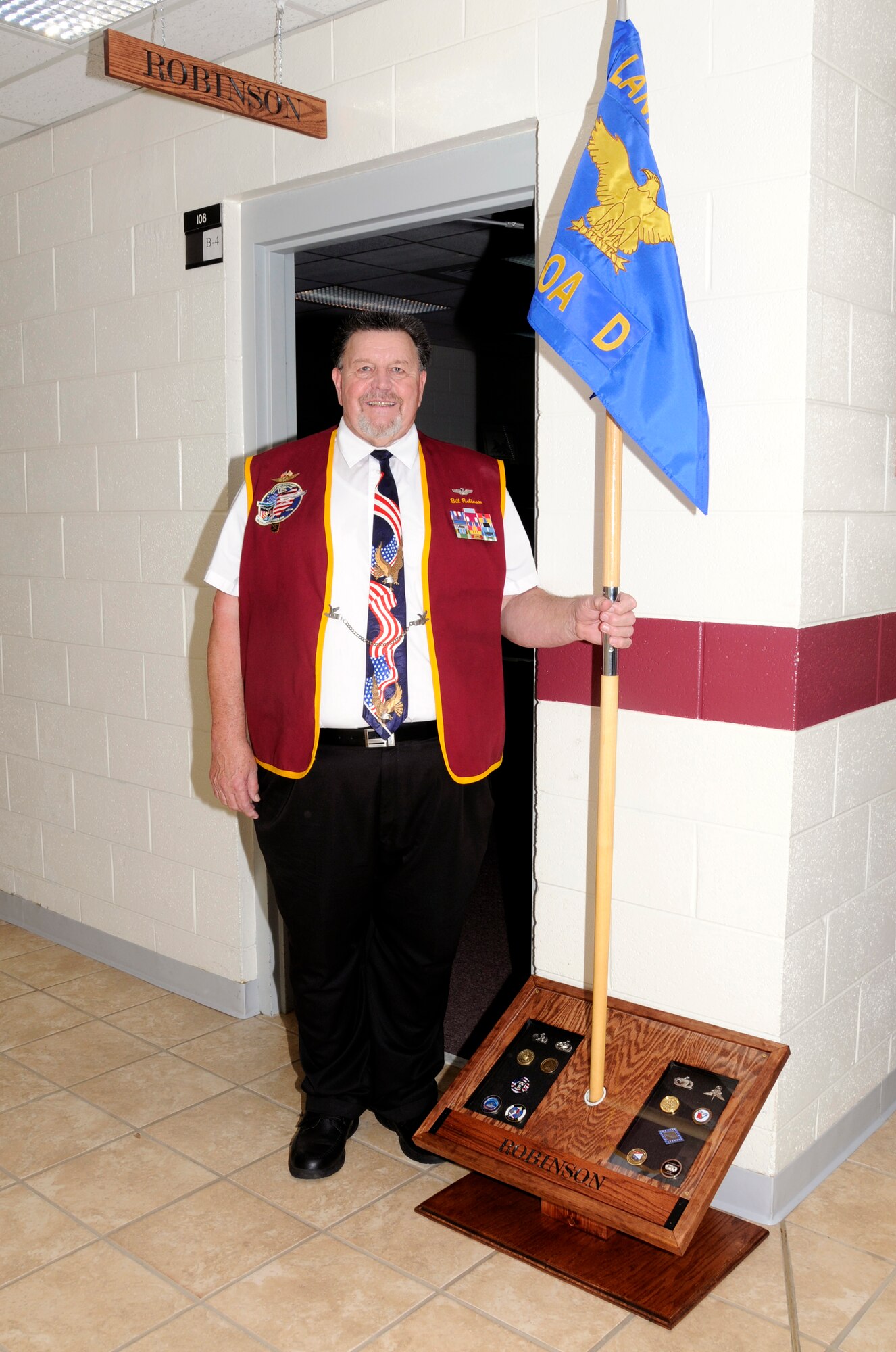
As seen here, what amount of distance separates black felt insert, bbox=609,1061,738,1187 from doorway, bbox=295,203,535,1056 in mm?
903

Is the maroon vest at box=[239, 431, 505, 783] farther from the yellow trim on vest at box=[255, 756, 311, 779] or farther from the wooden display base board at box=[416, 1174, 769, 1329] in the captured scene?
the wooden display base board at box=[416, 1174, 769, 1329]

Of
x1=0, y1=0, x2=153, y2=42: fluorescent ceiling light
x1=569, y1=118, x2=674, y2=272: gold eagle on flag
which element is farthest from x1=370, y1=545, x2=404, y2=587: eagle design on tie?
x1=0, y1=0, x2=153, y2=42: fluorescent ceiling light

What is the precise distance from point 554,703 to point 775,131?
45.8 inches

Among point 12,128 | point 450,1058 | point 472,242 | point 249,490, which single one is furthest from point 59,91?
point 450,1058

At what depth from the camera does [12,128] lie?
354 centimetres

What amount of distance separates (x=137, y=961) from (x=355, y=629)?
174cm

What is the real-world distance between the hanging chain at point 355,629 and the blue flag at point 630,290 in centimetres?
57

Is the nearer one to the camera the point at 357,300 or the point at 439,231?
the point at 439,231

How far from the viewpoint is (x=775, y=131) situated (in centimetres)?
207

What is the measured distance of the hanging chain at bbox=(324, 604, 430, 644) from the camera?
7.64 ft

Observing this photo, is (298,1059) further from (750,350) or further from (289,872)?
(750,350)

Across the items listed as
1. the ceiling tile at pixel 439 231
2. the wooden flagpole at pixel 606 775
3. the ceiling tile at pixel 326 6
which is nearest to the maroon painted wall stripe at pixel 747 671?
the wooden flagpole at pixel 606 775

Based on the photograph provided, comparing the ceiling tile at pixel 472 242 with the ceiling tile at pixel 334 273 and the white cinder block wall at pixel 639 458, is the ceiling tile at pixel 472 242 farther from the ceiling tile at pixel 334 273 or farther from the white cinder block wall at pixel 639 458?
the white cinder block wall at pixel 639 458

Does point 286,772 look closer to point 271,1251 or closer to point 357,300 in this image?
point 271,1251
